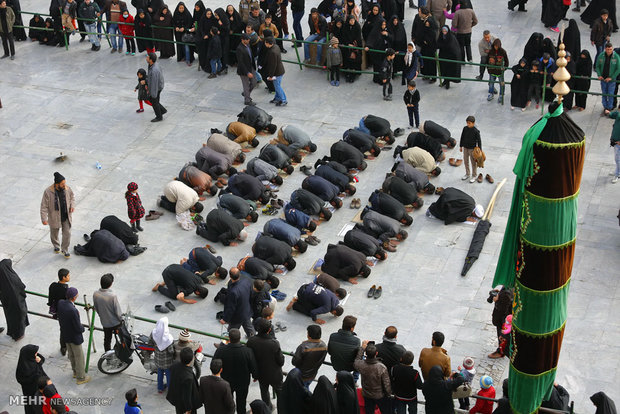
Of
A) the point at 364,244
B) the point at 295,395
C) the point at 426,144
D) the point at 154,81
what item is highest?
the point at 154,81

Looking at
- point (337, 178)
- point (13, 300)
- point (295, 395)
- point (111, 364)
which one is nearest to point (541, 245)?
point (295, 395)

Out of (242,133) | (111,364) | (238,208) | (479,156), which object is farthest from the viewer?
(242,133)

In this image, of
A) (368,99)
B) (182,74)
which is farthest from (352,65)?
(182,74)

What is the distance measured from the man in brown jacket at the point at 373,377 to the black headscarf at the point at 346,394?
0.49 metres

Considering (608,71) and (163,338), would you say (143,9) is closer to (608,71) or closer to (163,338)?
(608,71)

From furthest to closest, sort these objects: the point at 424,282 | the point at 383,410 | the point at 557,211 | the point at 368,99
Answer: the point at 368,99 → the point at 424,282 → the point at 383,410 → the point at 557,211

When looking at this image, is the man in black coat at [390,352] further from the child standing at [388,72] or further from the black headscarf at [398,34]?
the black headscarf at [398,34]

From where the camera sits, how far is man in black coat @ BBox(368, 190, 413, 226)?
20625 mm

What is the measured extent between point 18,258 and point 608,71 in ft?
43.7

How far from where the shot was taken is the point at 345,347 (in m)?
15.3

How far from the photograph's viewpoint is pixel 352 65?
86.3 ft

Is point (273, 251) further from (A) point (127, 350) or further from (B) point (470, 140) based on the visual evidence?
(B) point (470, 140)

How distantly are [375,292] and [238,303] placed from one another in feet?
9.76

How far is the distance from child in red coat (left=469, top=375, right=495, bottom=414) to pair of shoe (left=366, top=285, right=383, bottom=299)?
384 centimetres
